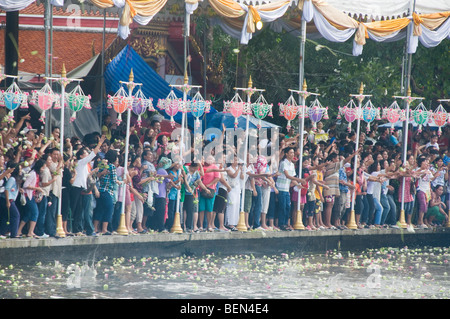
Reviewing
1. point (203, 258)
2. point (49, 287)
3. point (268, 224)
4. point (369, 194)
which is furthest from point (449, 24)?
point (49, 287)

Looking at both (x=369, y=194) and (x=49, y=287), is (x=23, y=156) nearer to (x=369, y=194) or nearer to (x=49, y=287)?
(x=49, y=287)

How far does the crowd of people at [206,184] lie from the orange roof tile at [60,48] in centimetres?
908

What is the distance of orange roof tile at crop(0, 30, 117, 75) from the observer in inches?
1077

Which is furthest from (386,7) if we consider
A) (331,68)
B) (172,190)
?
(331,68)

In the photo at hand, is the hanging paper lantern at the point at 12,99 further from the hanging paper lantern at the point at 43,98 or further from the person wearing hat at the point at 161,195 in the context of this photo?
the person wearing hat at the point at 161,195

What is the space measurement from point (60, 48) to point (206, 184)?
13.3 metres

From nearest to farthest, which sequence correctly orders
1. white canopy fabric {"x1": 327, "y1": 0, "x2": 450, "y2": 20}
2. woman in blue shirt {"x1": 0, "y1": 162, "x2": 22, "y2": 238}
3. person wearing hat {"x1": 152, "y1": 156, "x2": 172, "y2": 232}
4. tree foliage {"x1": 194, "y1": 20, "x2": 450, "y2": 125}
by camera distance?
woman in blue shirt {"x1": 0, "y1": 162, "x2": 22, "y2": 238}, person wearing hat {"x1": 152, "y1": 156, "x2": 172, "y2": 232}, white canopy fabric {"x1": 327, "y1": 0, "x2": 450, "y2": 20}, tree foliage {"x1": 194, "y1": 20, "x2": 450, "y2": 125}

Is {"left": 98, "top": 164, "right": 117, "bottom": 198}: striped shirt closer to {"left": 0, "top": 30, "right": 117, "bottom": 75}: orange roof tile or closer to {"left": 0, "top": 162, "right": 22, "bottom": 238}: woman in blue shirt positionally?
{"left": 0, "top": 162, "right": 22, "bottom": 238}: woman in blue shirt

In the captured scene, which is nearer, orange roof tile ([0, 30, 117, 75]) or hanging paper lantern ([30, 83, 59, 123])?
hanging paper lantern ([30, 83, 59, 123])

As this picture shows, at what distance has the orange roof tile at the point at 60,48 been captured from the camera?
27344 millimetres

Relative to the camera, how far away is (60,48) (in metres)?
28.2

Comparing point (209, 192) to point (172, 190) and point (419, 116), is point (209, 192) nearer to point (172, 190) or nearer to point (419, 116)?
point (172, 190)

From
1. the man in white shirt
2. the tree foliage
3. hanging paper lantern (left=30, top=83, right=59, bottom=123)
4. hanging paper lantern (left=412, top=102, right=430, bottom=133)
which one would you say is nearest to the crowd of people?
the man in white shirt

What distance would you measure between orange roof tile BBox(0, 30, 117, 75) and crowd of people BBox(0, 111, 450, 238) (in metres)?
9.08
